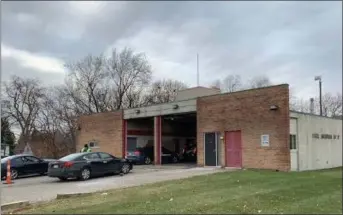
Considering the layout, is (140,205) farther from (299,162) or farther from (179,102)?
(179,102)

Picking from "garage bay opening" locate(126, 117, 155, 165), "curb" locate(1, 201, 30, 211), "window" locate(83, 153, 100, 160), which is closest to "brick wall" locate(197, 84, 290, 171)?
"window" locate(83, 153, 100, 160)

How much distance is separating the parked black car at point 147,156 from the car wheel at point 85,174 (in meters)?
12.0

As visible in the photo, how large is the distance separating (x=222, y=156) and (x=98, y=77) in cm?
3779

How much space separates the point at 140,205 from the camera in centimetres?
1140

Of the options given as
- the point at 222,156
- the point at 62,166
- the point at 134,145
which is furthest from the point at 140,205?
the point at 134,145

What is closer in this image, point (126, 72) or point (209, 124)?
point (209, 124)

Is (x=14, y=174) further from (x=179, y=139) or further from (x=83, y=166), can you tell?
(x=179, y=139)

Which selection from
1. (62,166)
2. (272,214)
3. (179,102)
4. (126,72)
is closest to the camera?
(272,214)

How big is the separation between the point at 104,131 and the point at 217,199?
2424 centimetres

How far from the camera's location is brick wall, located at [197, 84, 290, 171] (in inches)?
875

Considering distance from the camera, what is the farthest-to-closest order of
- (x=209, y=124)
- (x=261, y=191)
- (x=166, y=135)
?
(x=166, y=135) → (x=209, y=124) → (x=261, y=191)

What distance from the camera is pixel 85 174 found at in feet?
67.5

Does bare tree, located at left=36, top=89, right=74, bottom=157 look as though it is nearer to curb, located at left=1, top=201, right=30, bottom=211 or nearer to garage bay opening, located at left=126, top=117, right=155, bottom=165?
garage bay opening, located at left=126, top=117, right=155, bottom=165

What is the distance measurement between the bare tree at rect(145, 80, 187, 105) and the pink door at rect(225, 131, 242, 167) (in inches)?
1321
